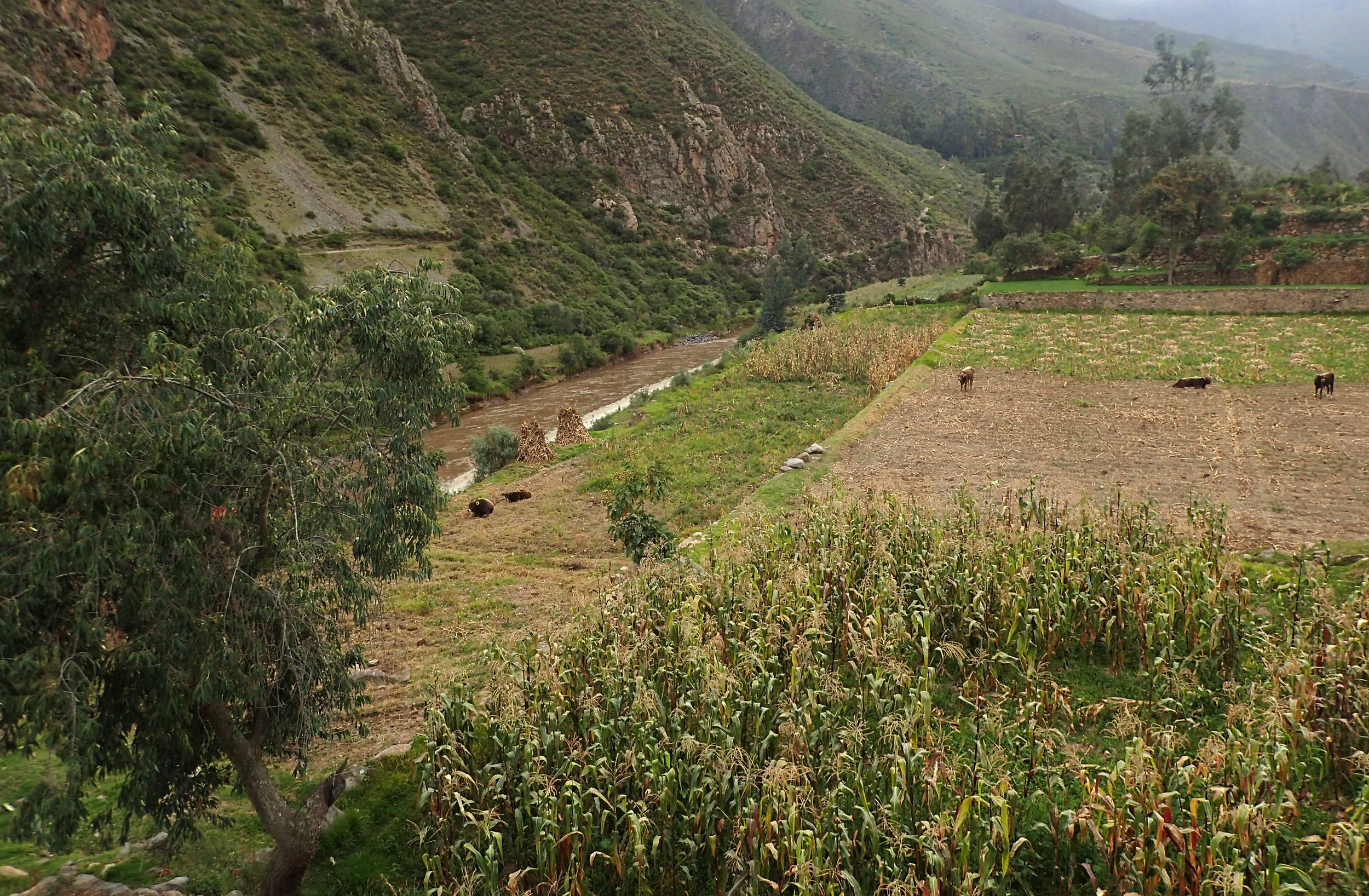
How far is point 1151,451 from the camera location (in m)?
14.9

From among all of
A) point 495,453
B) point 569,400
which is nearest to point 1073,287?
point 569,400

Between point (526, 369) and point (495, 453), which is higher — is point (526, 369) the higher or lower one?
the lower one

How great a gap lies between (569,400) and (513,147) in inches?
1659

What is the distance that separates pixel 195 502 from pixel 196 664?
1.01m

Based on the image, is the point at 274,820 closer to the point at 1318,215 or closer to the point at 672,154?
the point at 1318,215

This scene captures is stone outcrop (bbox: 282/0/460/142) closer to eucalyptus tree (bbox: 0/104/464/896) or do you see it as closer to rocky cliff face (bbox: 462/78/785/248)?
rocky cliff face (bbox: 462/78/785/248)

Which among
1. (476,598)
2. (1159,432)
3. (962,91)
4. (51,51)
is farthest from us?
(962,91)

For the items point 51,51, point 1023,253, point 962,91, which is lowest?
point 1023,253

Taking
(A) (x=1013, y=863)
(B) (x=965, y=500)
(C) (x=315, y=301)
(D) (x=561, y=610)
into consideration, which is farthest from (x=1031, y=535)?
(C) (x=315, y=301)

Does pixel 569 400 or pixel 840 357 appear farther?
pixel 569 400

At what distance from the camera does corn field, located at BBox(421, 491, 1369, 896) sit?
460 centimetres

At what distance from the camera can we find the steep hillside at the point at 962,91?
124231 millimetres

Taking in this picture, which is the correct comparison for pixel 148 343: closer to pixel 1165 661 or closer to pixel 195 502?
pixel 195 502

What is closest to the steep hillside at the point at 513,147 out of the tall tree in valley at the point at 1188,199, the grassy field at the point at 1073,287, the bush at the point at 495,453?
the bush at the point at 495,453
